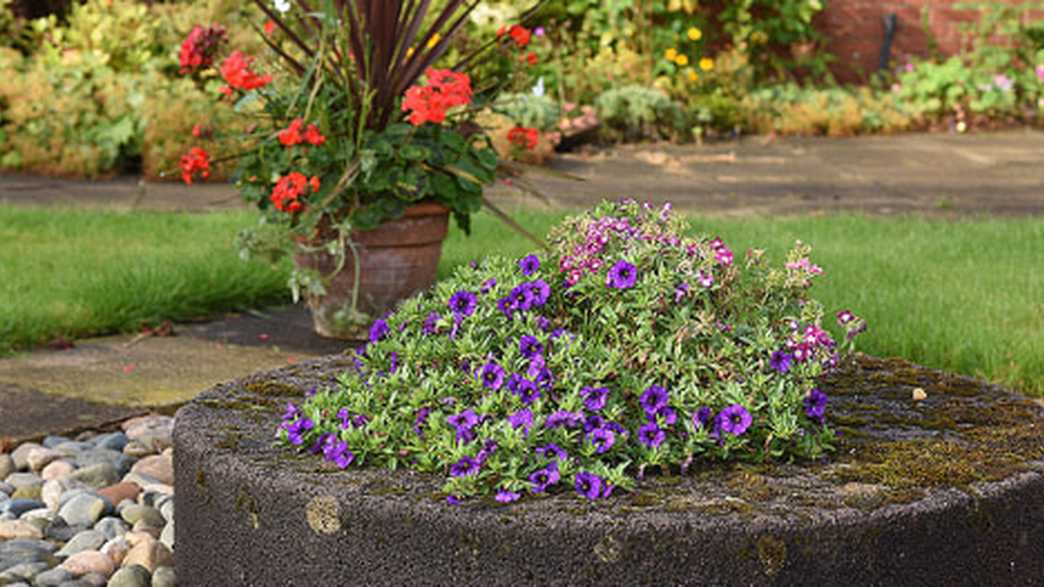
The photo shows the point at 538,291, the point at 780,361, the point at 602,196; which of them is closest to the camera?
the point at 780,361

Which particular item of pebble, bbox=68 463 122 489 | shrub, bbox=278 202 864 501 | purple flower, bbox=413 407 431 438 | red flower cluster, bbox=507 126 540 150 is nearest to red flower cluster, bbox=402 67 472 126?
red flower cluster, bbox=507 126 540 150

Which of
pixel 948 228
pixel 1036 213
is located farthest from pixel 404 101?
pixel 1036 213

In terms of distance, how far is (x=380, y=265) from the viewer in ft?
14.7

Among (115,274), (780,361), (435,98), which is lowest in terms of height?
(115,274)

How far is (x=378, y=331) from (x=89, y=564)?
2.59ft

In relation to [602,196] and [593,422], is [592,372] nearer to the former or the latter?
[593,422]

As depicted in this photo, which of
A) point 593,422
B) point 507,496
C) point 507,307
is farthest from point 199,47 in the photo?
point 507,496

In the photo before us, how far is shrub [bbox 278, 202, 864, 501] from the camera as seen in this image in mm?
2105

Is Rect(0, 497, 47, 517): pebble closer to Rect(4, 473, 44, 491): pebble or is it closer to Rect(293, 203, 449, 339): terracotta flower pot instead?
Rect(4, 473, 44, 491): pebble

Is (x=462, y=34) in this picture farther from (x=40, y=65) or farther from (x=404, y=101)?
(x=404, y=101)

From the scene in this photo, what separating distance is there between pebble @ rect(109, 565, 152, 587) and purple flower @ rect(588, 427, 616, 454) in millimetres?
1070

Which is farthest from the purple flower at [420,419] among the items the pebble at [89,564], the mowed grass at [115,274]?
the mowed grass at [115,274]

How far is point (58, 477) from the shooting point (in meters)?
3.25

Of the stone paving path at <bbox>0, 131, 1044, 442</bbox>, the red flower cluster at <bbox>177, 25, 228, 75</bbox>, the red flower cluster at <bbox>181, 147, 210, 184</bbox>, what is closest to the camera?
the stone paving path at <bbox>0, 131, 1044, 442</bbox>
